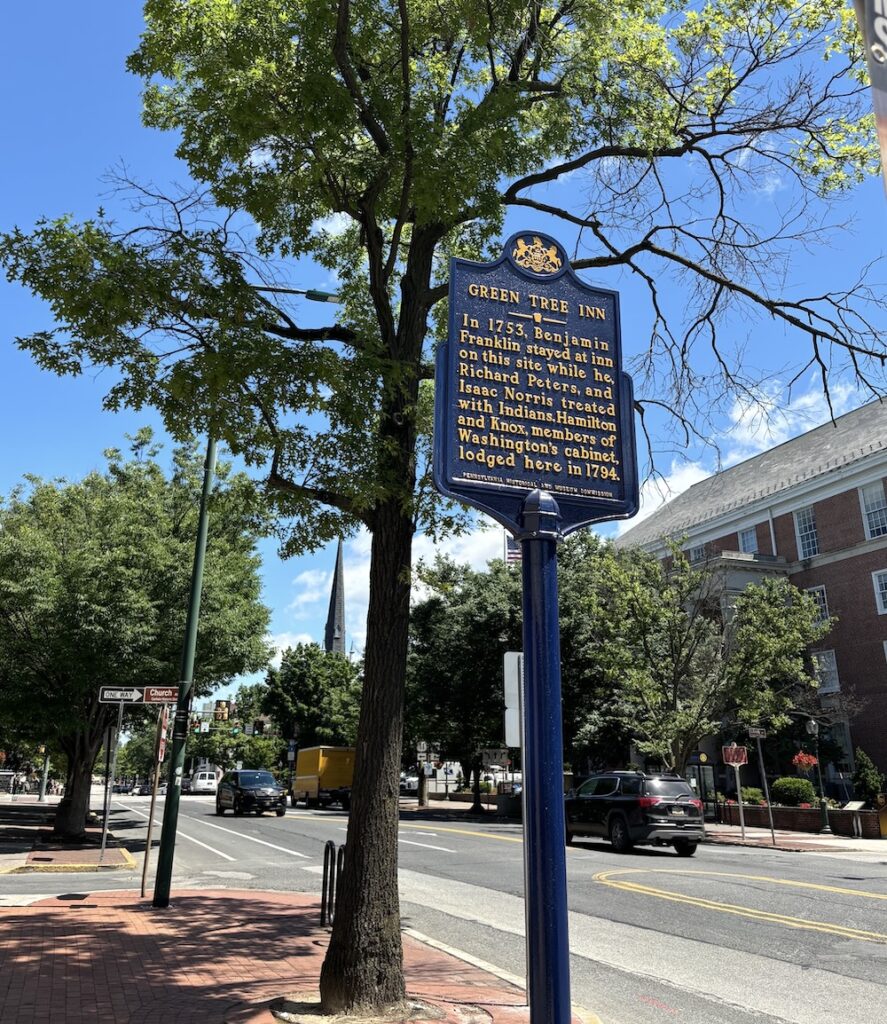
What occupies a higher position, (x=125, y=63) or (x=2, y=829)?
(x=125, y=63)

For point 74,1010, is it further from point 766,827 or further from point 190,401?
point 766,827

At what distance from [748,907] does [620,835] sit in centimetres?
861

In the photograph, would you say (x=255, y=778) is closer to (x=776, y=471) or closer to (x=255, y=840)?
(x=255, y=840)

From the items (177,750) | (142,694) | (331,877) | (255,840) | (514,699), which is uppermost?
(142,694)

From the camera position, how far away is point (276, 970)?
25.4 feet

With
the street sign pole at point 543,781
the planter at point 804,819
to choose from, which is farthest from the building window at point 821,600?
the street sign pole at point 543,781

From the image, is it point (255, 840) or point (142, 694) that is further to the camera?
point (255, 840)

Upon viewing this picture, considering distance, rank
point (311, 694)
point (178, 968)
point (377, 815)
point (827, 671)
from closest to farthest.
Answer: point (377, 815)
point (178, 968)
point (827, 671)
point (311, 694)

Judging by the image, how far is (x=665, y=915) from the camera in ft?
36.2

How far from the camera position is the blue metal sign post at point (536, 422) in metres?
5.02

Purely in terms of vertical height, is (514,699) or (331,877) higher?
(514,699)

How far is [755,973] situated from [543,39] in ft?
32.8

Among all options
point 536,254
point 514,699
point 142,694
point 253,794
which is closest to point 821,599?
point 253,794

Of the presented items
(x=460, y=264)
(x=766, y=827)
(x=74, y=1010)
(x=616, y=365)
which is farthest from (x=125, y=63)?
(x=766, y=827)
